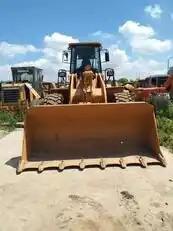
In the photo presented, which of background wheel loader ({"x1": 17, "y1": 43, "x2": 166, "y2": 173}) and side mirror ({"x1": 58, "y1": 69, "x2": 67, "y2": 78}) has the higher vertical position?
side mirror ({"x1": 58, "y1": 69, "x2": 67, "y2": 78})

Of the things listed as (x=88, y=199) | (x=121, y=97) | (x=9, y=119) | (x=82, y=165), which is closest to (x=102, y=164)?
(x=82, y=165)

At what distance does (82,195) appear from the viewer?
6.13 m

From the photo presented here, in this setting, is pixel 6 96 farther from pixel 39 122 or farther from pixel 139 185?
pixel 139 185

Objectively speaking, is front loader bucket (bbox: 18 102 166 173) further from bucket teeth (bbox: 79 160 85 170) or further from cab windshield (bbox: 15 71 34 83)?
cab windshield (bbox: 15 71 34 83)

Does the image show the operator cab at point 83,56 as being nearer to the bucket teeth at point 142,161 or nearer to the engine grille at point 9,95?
the bucket teeth at point 142,161

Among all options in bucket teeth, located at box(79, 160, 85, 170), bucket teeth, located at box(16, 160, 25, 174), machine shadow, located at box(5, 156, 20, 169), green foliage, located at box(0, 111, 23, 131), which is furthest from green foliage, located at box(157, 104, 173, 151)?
green foliage, located at box(0, 111, 23, 131)

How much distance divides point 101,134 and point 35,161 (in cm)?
133

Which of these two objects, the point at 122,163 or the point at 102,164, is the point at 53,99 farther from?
the point at 122,163

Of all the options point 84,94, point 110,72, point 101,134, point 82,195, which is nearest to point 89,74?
point 84,94

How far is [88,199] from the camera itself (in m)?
5.92

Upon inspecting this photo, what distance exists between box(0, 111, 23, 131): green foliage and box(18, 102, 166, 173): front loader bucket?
7267mm

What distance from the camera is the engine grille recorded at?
66.5ft

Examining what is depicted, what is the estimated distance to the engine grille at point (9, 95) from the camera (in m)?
20.3

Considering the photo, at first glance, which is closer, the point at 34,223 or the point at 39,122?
the point at 34,223
